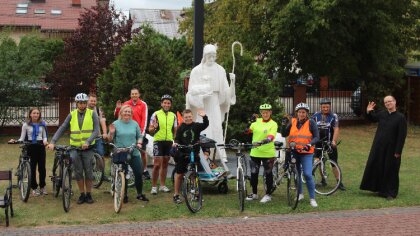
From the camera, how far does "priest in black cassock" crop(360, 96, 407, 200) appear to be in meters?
10.1

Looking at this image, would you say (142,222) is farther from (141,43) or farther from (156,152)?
(141,43)

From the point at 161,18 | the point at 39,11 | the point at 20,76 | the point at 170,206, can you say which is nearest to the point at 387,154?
the point at 170,206

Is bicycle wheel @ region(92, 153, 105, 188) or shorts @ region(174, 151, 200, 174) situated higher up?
shorts @ region(174, 151, 200, 174)

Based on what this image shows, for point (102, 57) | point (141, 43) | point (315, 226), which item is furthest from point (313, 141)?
point (102, 57)

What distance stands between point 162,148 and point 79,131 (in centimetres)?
150

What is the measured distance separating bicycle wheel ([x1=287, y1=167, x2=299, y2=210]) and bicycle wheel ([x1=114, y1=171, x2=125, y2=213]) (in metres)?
2.61

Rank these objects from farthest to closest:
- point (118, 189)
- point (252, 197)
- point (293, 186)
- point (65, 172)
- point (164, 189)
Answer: point (164, 189), point (252, 197), point (293, 186), point (65, 172), point (118, 189)

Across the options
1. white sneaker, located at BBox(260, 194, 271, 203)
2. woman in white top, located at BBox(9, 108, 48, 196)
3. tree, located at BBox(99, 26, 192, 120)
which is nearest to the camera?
white sneaker, located at BBox(260, 194, 271, 203)

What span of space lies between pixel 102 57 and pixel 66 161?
12730 millimetres

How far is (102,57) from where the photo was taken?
21531 mm

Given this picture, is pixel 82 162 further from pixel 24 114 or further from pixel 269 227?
pixel 24 114

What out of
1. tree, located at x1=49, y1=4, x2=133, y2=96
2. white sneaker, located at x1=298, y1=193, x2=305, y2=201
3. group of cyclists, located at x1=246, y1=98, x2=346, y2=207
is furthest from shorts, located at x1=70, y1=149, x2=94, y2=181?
tree, located at x1=49, y1=4, x2=133, y2=96

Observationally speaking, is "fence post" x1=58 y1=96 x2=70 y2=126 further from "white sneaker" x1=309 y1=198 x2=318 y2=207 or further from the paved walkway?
"white sneaker" x1=309 y1=198 x2=318 y2=207

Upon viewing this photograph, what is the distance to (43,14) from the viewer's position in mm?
49688
